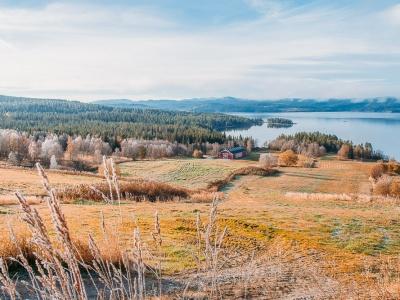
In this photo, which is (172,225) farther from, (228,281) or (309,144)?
(309,144)

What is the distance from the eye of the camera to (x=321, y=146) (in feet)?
388

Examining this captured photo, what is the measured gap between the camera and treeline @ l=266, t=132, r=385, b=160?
11025 cm

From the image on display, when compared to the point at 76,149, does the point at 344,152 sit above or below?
below

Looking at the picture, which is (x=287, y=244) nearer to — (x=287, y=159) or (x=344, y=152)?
(x=287, y=159)

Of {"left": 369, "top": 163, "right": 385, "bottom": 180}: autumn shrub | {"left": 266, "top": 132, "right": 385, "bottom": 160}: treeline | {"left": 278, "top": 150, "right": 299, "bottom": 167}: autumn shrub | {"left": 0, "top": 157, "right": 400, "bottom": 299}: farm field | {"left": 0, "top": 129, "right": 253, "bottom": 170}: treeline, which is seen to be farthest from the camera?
{"left": 266, "top": 132, "right": 385, "bottom": 160}: treeline

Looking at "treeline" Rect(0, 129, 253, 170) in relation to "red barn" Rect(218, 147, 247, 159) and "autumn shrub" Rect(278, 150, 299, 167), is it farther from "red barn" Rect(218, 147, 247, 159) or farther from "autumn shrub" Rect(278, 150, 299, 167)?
"autumn shrub" Rect(278, 150, 299, 167)

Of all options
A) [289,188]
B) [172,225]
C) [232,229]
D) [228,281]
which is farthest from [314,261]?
[289,188]

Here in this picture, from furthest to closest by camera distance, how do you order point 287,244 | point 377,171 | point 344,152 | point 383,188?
point 344,152 → point 377,171 → point 383,188 → point 287,244

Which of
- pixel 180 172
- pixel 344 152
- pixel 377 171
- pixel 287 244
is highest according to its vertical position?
pixel 287 244

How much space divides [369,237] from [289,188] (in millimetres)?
36941

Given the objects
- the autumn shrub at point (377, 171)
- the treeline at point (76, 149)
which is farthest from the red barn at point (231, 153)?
the autumn shrub at point (377, 171)

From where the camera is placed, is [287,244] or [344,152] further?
[344,152]

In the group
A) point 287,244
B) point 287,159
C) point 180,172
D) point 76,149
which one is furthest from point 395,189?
point 76,149

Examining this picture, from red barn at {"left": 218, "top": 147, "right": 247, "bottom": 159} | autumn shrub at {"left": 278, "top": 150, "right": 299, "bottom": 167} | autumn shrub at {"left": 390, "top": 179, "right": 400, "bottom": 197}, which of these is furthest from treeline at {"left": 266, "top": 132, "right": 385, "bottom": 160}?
autumn shrub at {"left": 390, "top": 179, "right": 400, "bottom": 197}
